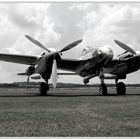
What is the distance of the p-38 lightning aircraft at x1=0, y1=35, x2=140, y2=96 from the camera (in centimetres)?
2211

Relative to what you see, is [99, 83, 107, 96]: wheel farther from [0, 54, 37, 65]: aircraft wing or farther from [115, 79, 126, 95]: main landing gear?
[0, 54, 37, 65]: aircraft wing

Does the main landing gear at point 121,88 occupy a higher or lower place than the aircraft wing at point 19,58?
lower

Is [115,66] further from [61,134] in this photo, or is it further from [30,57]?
[61,134]

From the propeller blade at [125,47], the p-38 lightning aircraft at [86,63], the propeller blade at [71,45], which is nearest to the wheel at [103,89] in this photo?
the p-38 lightning aircraft at [86,63]

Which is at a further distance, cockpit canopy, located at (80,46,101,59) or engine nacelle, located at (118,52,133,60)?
engine nacelle, located at (118,52,133,60)

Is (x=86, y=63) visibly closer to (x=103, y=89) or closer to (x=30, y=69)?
(x=103, y=89)

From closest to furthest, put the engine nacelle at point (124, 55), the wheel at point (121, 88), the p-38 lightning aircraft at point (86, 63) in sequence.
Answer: the p-38 lightning aircraft at point (86, 63), the engine nacelle at point (124, 55), the wheel at point (121, 88)

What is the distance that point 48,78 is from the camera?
926 inches

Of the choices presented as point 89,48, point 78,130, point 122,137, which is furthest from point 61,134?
point 89,48

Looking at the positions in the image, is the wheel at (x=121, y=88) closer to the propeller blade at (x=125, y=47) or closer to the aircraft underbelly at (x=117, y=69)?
the aircraft underbelly at (x=117, y=69)

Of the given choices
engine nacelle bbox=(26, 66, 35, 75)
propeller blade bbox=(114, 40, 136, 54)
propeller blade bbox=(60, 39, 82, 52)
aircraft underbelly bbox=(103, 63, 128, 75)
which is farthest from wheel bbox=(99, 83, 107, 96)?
engine nacelle bbox=(26, 66, 35, 75)

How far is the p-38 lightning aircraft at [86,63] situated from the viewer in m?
22.1

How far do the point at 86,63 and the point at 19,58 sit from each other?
17.5ft

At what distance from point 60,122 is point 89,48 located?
15653mm
